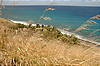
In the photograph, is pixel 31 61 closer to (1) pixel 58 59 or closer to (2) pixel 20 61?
(2) pixel 20 61

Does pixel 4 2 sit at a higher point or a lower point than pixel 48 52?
higher

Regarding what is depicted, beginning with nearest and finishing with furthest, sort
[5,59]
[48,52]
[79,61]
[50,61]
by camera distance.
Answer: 1. [5,59]
2. [50,61]
3. [79,61]
4. [48,52]

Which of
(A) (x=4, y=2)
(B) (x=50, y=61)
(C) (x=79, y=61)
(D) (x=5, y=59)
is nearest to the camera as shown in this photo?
(D) (x=5, y=59)

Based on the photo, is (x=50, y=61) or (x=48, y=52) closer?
(x=50, y=61)

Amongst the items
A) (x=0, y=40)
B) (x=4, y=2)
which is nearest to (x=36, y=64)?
(x=0, y=40)

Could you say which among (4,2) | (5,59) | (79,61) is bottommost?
(79,61)

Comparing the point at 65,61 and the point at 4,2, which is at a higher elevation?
the point at 4,2

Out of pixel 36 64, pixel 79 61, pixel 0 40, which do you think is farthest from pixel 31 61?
pixel 0 40

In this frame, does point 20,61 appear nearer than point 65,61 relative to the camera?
Yes

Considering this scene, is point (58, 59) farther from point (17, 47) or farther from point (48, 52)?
point (17, 47)
